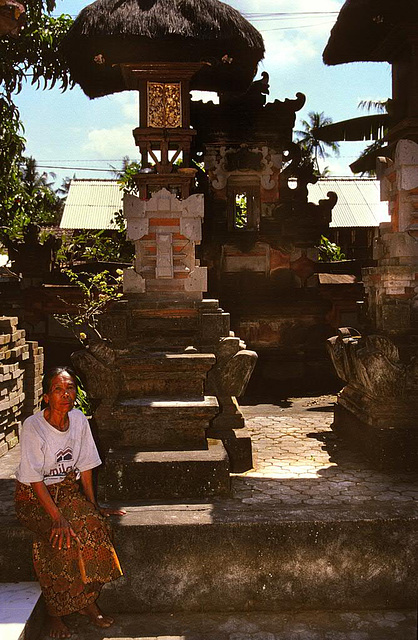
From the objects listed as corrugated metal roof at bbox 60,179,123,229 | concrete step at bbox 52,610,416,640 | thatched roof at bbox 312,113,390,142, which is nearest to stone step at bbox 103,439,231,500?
concrete step at bbox 52,610,416,640

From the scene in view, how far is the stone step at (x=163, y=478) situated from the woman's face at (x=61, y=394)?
94cm

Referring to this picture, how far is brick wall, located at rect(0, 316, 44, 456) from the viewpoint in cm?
703

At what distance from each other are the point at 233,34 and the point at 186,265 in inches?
116

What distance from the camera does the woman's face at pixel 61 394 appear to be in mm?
4121

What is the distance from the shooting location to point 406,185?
243 inches

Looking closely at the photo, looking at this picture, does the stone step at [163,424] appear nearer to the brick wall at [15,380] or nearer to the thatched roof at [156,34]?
the brick wall at [15,380]

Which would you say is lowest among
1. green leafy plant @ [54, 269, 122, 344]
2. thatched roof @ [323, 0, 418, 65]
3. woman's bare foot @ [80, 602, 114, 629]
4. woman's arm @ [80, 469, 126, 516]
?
woman's bare foot @ [80, 602, 114, 629]

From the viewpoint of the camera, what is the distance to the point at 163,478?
193 inches

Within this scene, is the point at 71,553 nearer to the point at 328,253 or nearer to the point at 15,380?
the point at 15,380

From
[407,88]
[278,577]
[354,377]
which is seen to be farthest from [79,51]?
[278,577]

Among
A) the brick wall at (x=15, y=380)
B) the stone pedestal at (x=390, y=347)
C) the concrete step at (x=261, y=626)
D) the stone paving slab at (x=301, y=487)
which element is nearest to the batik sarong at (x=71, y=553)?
the concrete step at (x=261, y=626)

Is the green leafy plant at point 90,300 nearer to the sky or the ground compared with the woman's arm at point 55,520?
nearer to the sky

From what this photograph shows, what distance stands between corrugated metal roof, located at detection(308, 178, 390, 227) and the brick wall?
18.1 meters

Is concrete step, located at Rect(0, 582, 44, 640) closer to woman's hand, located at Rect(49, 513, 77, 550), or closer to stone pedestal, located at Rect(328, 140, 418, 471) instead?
woman's hand, located at Rect(49, 513, 77, 550)
